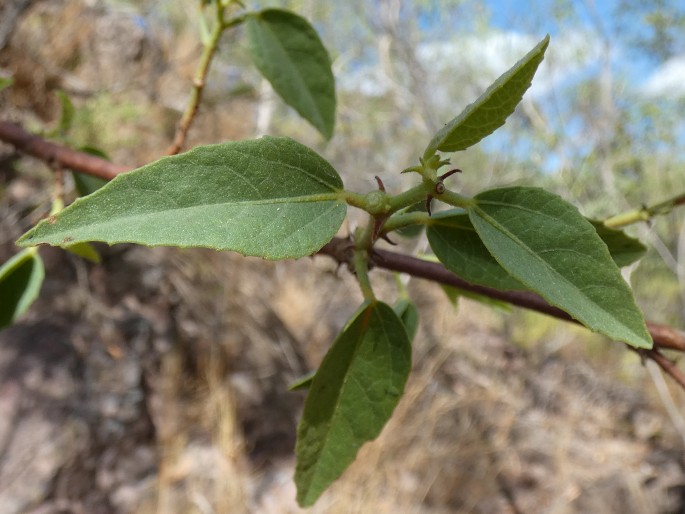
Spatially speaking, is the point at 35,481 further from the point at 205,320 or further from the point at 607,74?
the point at 607,74

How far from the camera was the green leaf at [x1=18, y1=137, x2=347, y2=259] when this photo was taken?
25 cm

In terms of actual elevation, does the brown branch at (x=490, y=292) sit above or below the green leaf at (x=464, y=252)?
below

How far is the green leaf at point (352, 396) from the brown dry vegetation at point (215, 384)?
170cm

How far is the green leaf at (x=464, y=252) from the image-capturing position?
345 mm

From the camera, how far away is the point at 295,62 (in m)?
0.60

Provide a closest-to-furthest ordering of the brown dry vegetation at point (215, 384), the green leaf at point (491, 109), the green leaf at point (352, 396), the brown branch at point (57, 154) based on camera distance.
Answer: the green leaf at point (491, 109), the green leaf at point (352, 396), the brown branch at point (57, 154), the brown dry vegetation at point (215, 384)

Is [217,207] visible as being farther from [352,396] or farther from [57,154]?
[57,154]

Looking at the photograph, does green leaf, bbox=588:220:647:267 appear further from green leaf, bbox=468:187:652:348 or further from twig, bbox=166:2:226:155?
twig, bbox=166:2:226:155

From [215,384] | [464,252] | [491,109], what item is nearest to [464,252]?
[464,252]

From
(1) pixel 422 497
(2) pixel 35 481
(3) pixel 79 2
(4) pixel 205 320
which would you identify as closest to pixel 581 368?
(1) pixel 422 497

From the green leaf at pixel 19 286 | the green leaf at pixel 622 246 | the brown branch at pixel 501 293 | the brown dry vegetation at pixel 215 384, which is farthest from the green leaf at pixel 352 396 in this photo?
A: the brown dry vegetation at pixel 215 384

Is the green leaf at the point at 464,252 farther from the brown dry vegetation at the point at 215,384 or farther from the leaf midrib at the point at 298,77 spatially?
the brown dry vegetation at the point at 215,384

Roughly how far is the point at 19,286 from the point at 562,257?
48 cm

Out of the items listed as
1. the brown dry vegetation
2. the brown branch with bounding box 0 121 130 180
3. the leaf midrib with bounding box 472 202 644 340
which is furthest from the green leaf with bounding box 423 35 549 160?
the brown dry vegetation
